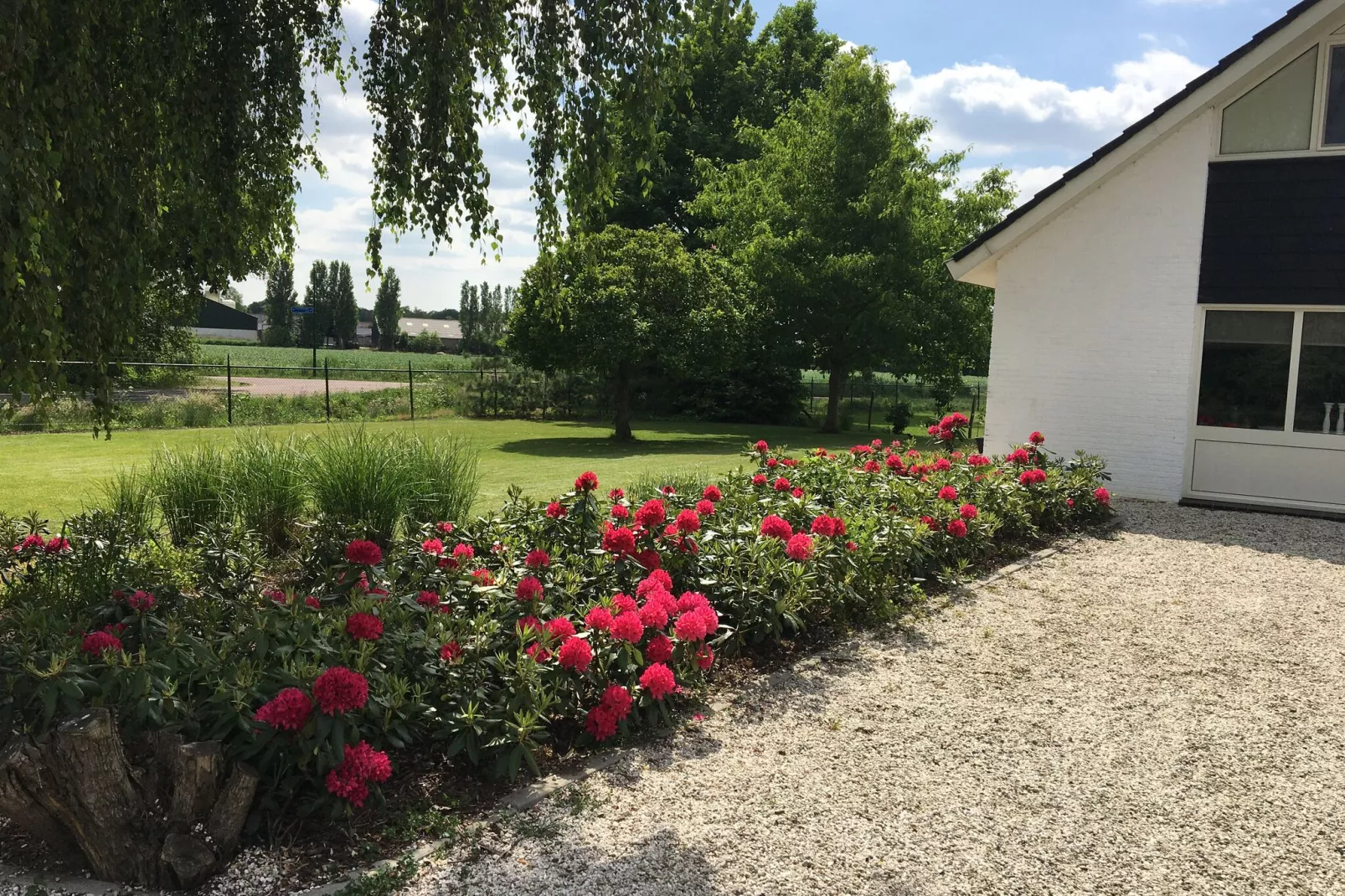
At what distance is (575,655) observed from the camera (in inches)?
143

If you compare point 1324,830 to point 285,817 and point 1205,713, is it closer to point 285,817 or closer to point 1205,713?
point 1205,713

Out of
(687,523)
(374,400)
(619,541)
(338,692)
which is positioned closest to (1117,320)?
(687,523)

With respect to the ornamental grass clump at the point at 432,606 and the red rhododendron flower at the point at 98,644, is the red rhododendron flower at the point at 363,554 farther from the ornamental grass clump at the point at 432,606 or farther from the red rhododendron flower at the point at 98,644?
the red rhododendron flower at the point at 98,644

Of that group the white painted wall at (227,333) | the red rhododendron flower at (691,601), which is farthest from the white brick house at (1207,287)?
the white painted wall at (227,333)

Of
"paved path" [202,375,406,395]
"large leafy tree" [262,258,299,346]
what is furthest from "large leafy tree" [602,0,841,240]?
"large leafy tree" [262,258,299,346]

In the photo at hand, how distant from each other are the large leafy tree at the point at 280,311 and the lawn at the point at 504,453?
58495 mm

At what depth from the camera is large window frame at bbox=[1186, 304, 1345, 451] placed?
32.0 feet

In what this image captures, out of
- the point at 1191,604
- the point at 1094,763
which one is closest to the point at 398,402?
the point at 1191,604

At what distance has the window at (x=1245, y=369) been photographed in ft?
32.6

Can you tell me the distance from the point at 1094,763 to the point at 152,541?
5.40 m

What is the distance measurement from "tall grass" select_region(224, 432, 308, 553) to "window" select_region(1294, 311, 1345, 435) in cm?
1000

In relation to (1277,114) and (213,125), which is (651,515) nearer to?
(213,125)

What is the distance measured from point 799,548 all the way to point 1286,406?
7.67 m

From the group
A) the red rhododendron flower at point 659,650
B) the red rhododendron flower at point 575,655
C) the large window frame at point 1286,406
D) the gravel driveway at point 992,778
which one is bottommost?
the gravel driveway at point 992,778
